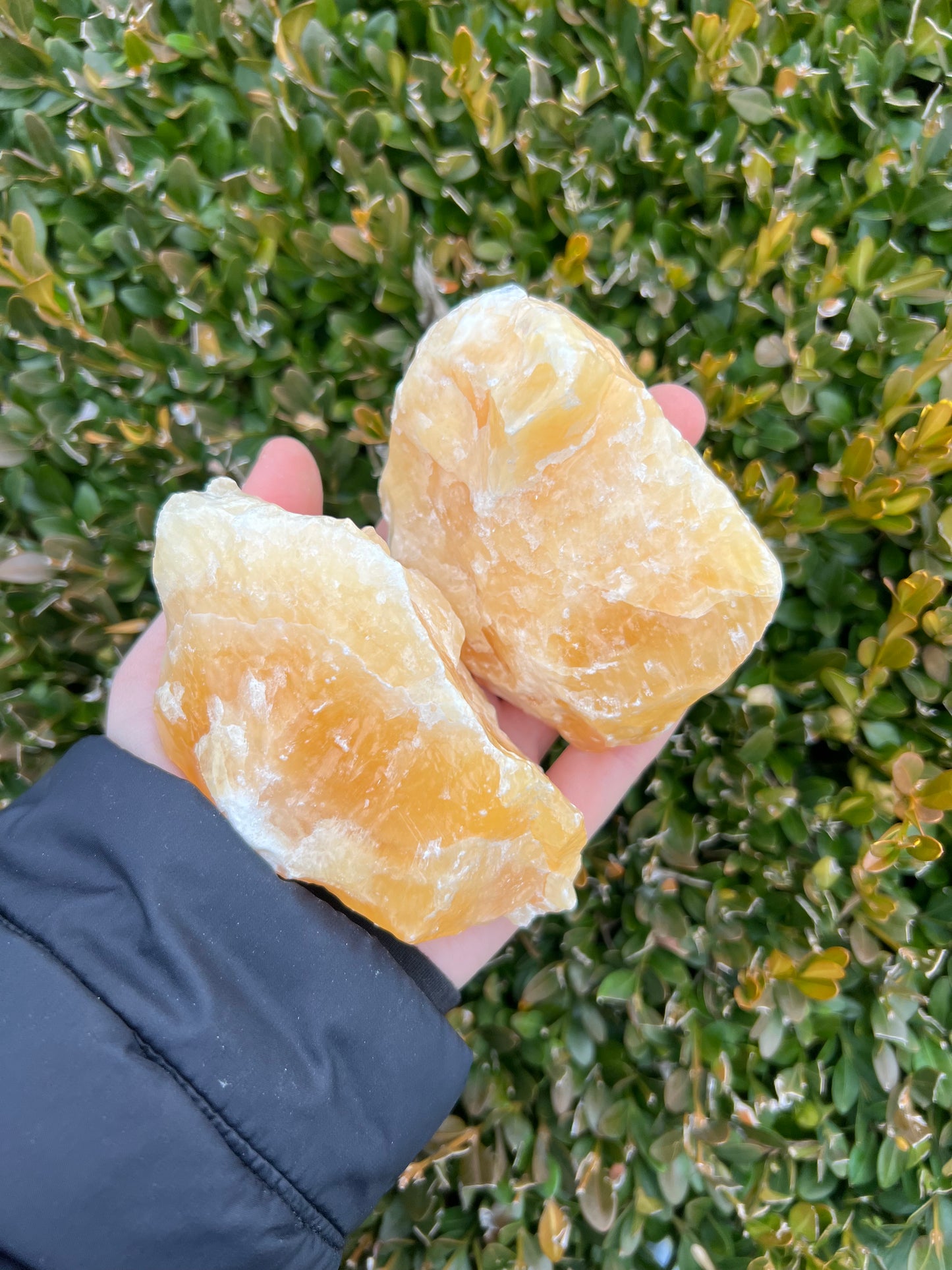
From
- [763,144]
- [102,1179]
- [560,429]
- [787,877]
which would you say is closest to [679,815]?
[787,877]

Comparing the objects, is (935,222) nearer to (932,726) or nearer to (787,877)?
(932,726)

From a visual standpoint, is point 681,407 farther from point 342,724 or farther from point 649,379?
point 342,724

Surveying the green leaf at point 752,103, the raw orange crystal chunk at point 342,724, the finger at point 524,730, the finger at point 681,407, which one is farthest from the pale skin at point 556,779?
the green leaf at point 752,103

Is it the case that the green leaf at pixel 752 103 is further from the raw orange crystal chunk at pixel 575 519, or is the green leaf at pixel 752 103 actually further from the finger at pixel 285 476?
the finger at pixel 285 476

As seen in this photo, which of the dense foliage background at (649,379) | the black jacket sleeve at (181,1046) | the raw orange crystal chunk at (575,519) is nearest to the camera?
the black jacket sleeve at (181,1046)

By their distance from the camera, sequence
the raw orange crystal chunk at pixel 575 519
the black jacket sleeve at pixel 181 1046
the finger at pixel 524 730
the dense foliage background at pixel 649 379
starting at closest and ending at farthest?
1. the black jacket sleeve at pixel 181 1046
2. the raw orange crystal chunk at pixel 575 519
3. the dense foliage background at pixel 649 379
4. the finger at pixel 524 730

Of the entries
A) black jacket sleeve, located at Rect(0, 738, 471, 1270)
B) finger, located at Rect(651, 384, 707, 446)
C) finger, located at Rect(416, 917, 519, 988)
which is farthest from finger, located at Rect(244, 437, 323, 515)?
finger, located at Rect(416, 917, 519, 988)
